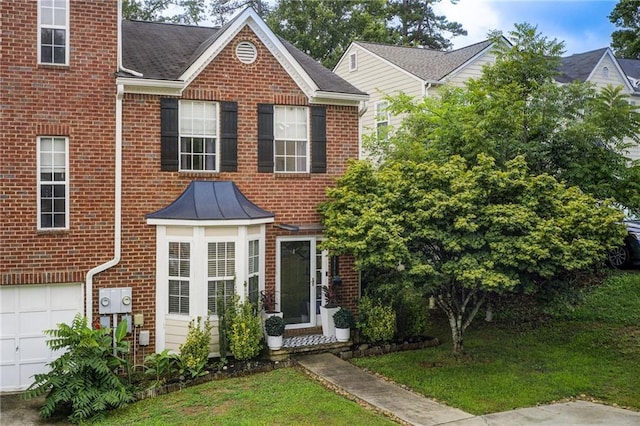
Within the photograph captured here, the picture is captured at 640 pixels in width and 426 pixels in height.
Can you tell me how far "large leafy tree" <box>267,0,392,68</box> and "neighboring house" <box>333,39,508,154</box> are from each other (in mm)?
7603

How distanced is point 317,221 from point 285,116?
2.51 m

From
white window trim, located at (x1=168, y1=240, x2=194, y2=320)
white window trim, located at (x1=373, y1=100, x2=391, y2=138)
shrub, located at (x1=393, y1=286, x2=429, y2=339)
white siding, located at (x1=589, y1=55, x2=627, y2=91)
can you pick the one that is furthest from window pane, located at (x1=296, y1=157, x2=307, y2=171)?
white siding, located at (x1=589, y1=55, x2=627, y2=91)

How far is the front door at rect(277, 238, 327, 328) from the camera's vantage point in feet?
43.4

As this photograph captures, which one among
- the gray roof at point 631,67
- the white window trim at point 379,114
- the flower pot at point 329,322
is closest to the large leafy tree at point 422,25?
the gray roof at point 631,67

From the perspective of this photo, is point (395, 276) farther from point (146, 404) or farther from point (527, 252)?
point (146, 404)

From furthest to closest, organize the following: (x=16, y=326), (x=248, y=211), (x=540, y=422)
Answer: (x=248, y=211) < (x=16, y=326) < (x=540, y=422)

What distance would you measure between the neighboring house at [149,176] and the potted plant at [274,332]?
0.72 m

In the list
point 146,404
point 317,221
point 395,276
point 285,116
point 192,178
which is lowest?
point 146,404

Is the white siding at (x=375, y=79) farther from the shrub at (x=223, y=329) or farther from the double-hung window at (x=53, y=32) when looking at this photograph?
the double-hung window at (x=53, y=32)

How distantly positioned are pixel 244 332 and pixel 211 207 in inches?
103

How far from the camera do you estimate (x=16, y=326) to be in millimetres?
11242

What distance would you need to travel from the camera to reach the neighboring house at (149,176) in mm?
11164

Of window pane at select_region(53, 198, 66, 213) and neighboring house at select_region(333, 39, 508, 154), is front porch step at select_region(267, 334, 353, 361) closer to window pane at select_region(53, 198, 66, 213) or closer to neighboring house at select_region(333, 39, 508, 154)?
window pane at select_region(53, 198, 66, 213)

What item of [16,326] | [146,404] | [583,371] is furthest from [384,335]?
[16,326]
